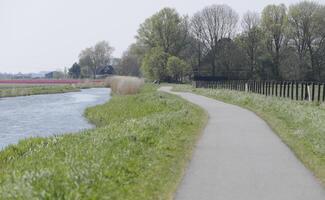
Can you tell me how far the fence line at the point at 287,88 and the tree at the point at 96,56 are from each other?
295ft

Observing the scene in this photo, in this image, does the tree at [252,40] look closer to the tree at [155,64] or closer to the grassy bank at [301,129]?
the tree at [155,64]

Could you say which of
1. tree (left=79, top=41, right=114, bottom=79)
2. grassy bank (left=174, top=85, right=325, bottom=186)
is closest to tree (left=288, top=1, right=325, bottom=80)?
grassy bank (left=174, top=85, right=325, bottom=186)

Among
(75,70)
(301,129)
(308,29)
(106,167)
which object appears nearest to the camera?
(106,167)

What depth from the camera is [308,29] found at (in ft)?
218

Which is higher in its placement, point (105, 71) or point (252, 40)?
point (252, 40)

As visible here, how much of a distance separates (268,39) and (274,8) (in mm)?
4644

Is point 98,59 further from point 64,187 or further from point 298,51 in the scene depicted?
point 64,187

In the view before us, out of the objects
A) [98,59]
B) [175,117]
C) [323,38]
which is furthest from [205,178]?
[98,59]

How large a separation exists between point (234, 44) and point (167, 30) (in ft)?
36.5

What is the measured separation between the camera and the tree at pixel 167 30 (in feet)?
259

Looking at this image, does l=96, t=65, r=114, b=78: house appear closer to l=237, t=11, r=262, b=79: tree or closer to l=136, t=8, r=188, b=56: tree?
l=136, t=8, r=188, b=56: tree

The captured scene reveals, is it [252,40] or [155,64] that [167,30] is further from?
[252,40]

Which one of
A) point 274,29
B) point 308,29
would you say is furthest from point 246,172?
point 274,29

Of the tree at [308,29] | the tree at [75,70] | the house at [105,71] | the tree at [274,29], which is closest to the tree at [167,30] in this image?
the tree at [274,29]
